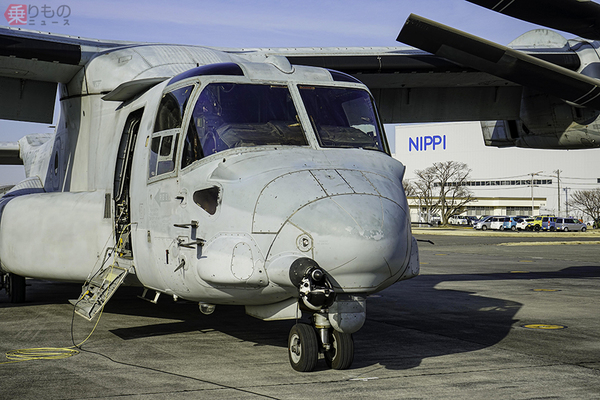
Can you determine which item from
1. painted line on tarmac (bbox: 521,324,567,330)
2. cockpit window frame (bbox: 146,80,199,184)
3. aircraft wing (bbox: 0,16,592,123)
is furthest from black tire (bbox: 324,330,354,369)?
aircraft wing (bbox: 0,16,592,123)

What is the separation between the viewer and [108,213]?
8.05m

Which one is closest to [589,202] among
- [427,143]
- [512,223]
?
[512,223]

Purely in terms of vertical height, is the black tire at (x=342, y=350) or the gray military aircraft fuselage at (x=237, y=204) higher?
the gray military aircraft fuselage at (x=237, y=204)

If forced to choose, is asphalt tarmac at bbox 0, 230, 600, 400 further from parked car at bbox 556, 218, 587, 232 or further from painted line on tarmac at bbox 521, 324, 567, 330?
parked car at bbox 556, 218, 587, 232

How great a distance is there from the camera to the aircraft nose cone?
5027mm

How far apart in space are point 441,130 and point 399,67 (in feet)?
318

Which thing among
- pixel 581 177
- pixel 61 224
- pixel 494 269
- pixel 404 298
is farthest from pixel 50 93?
pixel 581 177

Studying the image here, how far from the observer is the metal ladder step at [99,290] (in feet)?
23.0

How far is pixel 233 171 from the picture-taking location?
5.67 meters

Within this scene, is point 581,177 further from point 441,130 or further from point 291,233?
point 291,233

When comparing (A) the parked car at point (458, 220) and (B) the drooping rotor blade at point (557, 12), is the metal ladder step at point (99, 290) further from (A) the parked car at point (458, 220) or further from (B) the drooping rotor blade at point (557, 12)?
(A) the parked car at point (458, 220)

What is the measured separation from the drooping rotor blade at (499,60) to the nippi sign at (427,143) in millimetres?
97296

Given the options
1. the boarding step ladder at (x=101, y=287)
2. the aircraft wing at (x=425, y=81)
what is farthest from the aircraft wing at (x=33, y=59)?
the boarding step ladder at (x=101, y=287)

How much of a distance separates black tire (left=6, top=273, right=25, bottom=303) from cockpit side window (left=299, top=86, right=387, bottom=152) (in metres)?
6.93
